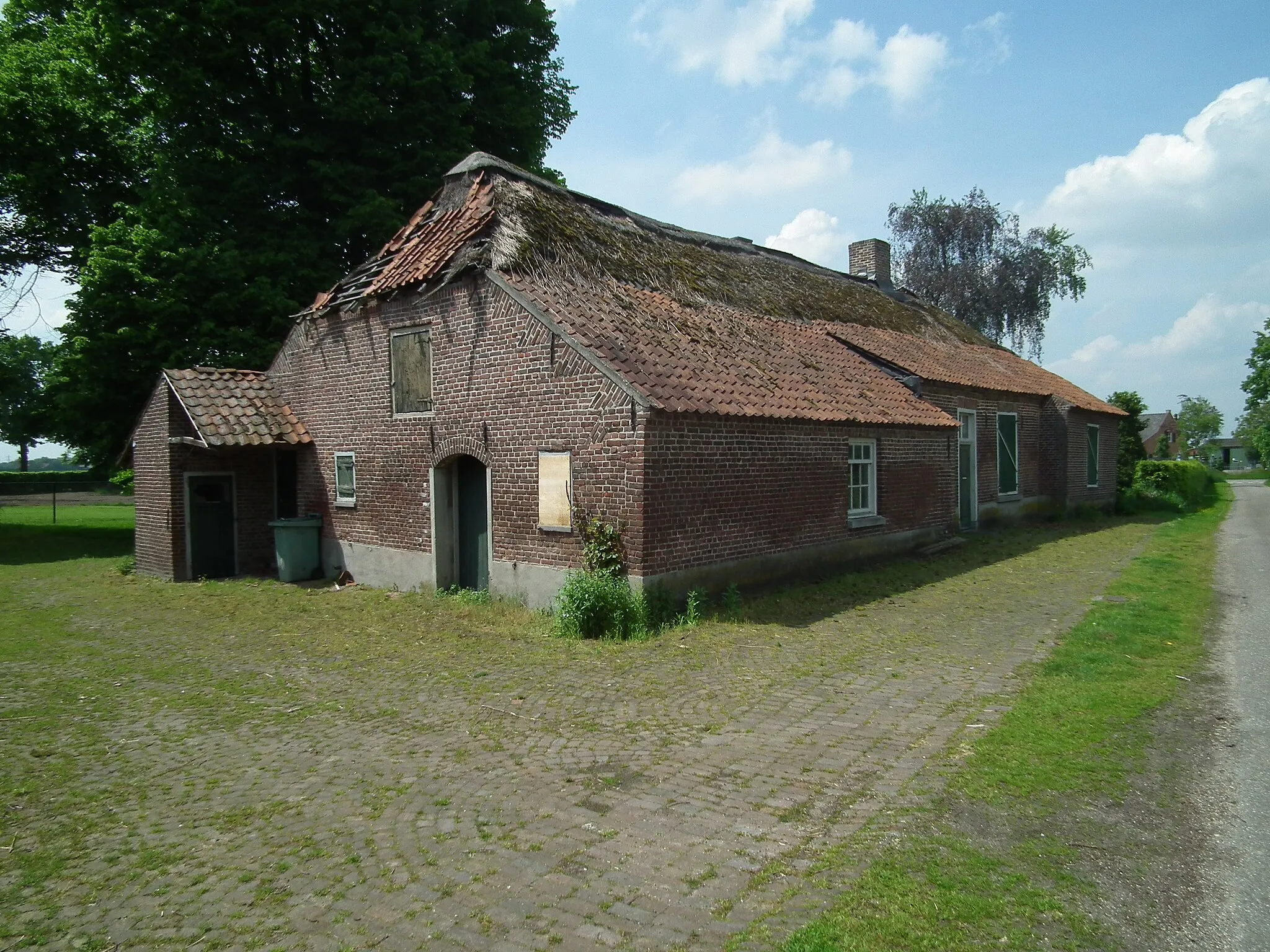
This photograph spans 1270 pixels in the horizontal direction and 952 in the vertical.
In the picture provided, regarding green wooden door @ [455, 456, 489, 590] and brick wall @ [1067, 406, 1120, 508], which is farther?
brick wall @ [1067, 406, 1120, 508]

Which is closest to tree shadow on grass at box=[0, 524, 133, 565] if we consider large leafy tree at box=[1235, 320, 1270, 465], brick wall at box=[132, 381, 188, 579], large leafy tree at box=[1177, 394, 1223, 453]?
brick wall at box=[132, 381, 188, 579]

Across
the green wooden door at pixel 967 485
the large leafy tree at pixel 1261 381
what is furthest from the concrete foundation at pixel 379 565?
the large leafy tree at pixel 1261 381

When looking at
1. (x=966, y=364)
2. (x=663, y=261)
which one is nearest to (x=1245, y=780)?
(x=663, y=261)

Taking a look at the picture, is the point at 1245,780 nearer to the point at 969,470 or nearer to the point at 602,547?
the point at 602,547

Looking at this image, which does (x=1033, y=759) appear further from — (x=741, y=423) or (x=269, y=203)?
(x=269, y=203)

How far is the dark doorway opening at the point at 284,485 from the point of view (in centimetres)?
1578

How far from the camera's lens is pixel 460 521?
12781mm

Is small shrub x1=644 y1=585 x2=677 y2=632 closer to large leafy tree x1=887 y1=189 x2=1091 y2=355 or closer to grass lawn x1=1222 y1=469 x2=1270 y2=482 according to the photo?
large leafy tree x1=887 y1=189 x2=1091 y2=355

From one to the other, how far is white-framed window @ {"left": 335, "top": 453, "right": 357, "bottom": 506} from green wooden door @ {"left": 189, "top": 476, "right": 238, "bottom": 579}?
242 cm

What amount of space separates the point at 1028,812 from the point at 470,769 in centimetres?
346

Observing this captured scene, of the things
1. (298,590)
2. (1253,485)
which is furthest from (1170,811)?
(1253,485)

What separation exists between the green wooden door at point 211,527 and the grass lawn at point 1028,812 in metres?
13.8

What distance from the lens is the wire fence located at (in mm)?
30953

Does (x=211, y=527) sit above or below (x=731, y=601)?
above
